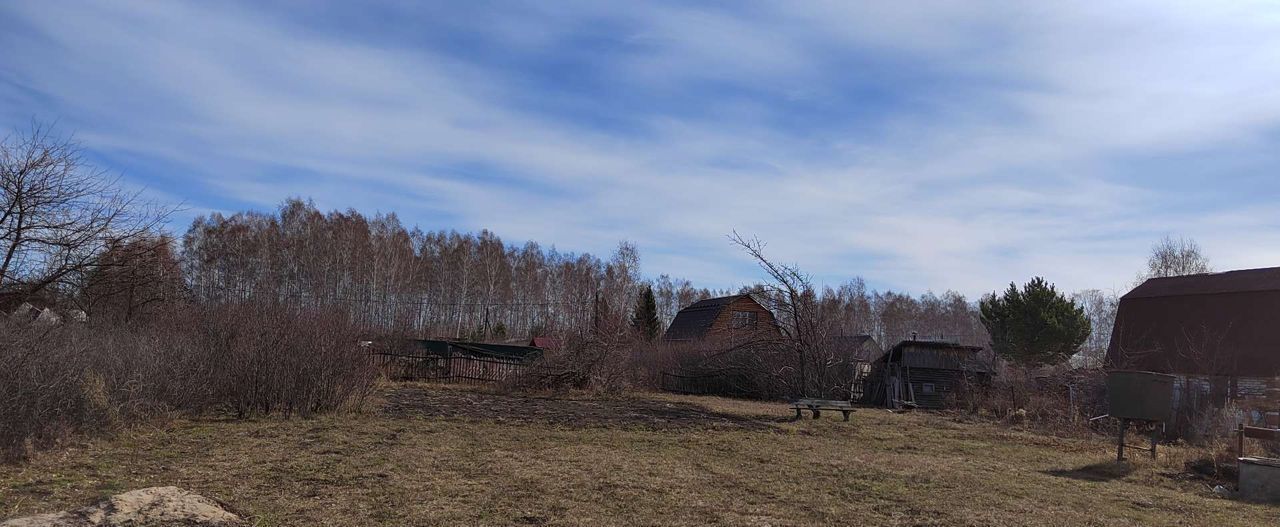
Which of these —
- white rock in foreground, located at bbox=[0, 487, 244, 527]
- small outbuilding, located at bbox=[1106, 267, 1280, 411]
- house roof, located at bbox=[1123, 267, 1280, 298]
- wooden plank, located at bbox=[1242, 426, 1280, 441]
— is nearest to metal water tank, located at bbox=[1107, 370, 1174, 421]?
wooden plank, located at bbox=[1242, 426, 1280, 441]

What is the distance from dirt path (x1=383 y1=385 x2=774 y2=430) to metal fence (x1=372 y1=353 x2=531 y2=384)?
14.3 ft

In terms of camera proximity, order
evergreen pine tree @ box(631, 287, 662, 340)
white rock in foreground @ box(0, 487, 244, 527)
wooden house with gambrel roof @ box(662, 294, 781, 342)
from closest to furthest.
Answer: white rock in foreground @ box(0, 487, 244, 527), wooden house with gambrel roof @ box(662, 294, 781, 342), evergreen pine tree @ box(631, 287, 662, 340)

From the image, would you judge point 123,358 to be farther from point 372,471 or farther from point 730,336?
point 730,336

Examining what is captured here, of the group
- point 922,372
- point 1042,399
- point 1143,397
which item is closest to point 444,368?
point 922,372

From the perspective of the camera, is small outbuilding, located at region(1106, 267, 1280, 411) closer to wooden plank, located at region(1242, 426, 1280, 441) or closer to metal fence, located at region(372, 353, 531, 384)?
wooden plank, located at region(1242, 426, 1280, 441)

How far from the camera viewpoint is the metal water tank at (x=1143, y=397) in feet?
39.9

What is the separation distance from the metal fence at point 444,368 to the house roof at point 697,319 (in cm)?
→ 1296

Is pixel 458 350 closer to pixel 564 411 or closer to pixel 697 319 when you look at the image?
pixel 564 411

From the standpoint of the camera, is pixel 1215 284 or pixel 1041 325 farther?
pixel 1041 325

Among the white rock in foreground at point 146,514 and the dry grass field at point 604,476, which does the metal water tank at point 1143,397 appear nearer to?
the dry grass field at point 604,476

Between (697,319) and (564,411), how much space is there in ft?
79.1

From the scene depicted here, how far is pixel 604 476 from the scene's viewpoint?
9.02 metres

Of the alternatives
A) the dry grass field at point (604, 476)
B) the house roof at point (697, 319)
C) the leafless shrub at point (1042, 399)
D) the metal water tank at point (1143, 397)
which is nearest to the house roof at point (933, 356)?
the leafless shrub at point (1042, 399)

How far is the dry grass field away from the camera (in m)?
7.20
